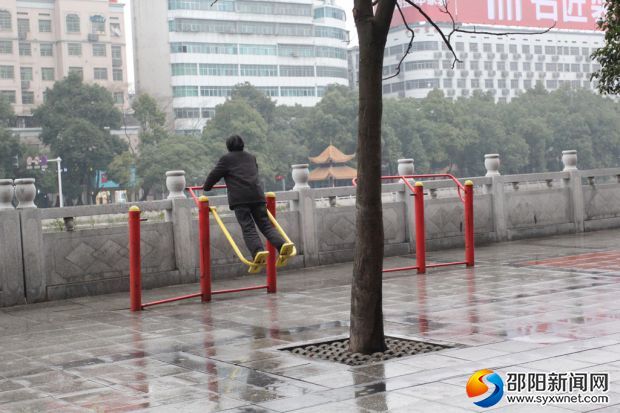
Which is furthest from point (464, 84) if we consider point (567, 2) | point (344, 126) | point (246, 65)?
point (344, 126)

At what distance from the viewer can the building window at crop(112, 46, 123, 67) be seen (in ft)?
287

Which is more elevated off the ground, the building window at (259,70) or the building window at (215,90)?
the building window at (259,70)

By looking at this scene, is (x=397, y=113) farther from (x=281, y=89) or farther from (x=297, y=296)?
(x=297, y=296)

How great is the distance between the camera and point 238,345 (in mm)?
7227

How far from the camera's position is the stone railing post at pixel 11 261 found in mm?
10602

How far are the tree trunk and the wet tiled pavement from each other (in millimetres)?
493

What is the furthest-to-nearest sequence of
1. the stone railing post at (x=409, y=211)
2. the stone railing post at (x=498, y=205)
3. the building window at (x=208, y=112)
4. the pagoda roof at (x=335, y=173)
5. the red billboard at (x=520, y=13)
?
the red billboard at (x=520, y=13), the building window at (x=208, y=112), the pagoda roof at (x=335, y=173), the stone railing post at (x=498, y=205), the stone railing post at (x=409, y=211)

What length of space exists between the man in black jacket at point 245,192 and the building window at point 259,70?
8729cm

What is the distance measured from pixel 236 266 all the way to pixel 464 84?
320 feet

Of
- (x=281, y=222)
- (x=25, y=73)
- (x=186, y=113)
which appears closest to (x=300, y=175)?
(x=281, y=222)

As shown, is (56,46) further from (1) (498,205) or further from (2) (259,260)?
(2) (259,260)

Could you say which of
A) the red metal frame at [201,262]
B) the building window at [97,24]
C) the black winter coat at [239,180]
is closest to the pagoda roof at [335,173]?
the building window at [97,24]

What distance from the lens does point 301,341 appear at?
725 cm

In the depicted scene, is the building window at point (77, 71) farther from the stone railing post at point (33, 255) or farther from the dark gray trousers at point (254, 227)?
the dark gray trousers at point (254, 227)
